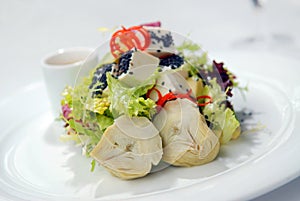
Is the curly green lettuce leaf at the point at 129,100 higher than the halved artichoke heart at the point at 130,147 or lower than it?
higher

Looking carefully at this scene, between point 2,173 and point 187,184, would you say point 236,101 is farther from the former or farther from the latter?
point 2,173

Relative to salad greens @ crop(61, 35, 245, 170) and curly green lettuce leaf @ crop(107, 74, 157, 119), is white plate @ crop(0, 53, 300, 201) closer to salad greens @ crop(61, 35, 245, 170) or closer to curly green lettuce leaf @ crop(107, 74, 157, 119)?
salad greens @ crop(61, 35, 245, 170)

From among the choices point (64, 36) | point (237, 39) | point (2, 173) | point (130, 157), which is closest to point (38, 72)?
point (64, 36)

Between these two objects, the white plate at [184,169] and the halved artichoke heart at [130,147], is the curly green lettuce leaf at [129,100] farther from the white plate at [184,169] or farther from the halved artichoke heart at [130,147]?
the white plate at [184,169]

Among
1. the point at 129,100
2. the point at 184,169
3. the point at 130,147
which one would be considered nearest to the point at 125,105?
the point at 129,100

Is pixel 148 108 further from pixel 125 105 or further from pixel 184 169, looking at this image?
pixel 184 169

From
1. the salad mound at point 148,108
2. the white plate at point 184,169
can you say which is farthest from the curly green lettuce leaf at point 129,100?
the white plate at point 184,169
